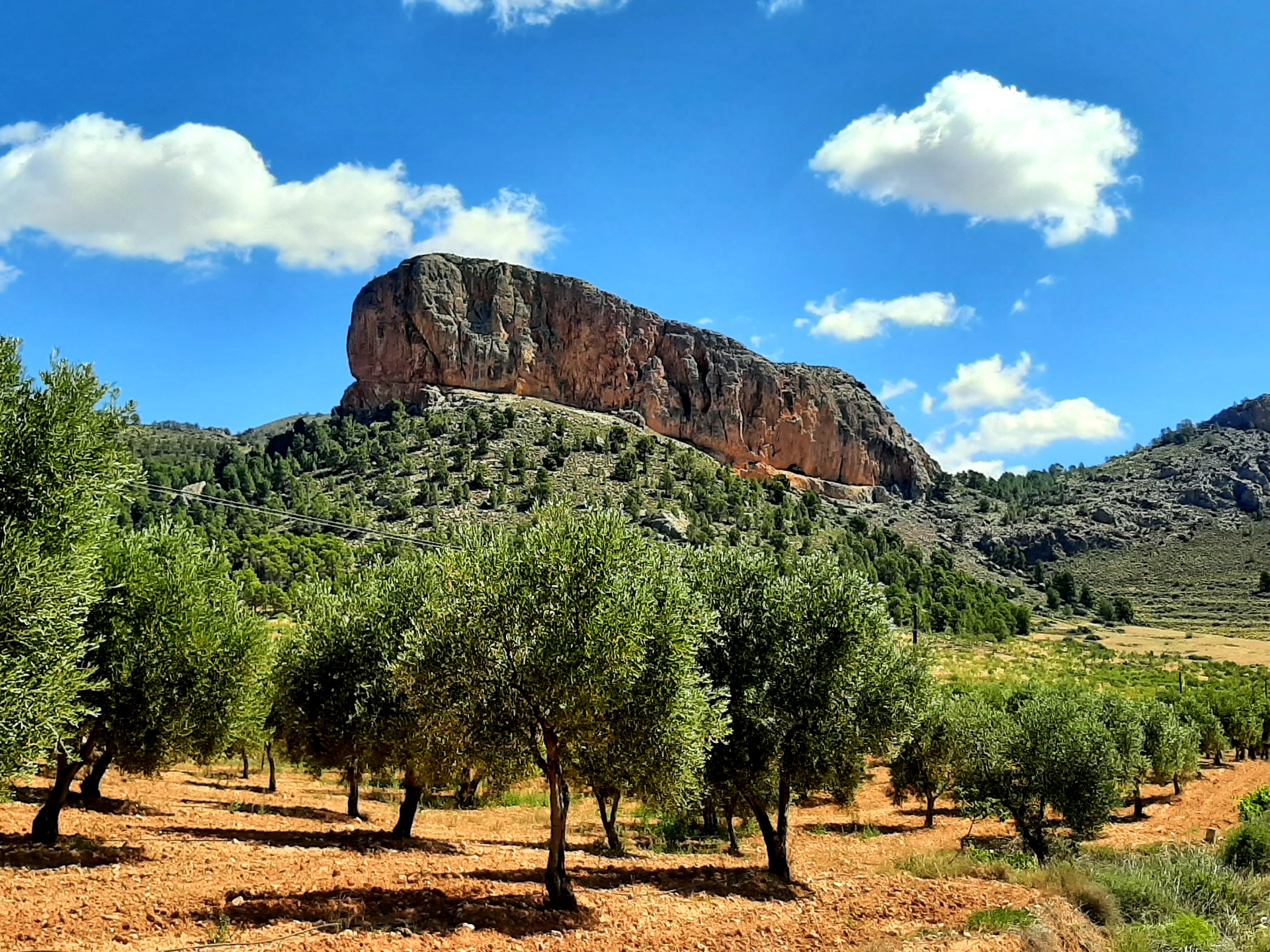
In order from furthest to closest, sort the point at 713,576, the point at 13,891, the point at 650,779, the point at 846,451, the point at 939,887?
the point at 846,451, the point at 713,576, the point at 939,887, the point at 650,779, the point at 13,891

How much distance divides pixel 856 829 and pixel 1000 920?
62.5 feet

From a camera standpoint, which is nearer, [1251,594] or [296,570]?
[296,570]

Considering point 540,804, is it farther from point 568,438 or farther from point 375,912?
point 568,438

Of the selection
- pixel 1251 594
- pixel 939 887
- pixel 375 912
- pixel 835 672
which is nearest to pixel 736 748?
pixel 835 672

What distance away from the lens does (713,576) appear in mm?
20953

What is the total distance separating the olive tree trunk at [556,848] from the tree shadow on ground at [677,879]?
8.99ft

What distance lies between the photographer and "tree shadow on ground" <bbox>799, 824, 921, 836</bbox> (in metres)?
33.2

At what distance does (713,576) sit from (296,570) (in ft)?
221

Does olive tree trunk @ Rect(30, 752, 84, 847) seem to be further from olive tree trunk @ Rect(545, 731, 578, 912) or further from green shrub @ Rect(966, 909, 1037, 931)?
green shrub @ Rect(966, 909, 1037, 931)

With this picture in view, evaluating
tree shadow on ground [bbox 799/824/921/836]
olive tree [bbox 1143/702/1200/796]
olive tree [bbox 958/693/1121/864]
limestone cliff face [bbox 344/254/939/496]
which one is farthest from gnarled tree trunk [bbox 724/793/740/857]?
limestone cliff face [bbox 344/254/939/496]

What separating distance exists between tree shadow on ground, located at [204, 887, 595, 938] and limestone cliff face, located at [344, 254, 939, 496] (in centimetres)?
13935

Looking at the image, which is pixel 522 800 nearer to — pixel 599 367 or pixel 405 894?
pixel 405 894

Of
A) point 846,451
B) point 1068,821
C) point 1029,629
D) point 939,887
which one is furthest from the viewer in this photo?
point 846,451

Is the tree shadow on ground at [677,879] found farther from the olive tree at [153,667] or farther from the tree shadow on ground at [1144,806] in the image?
the tree shadow on ground at [1144,806]
